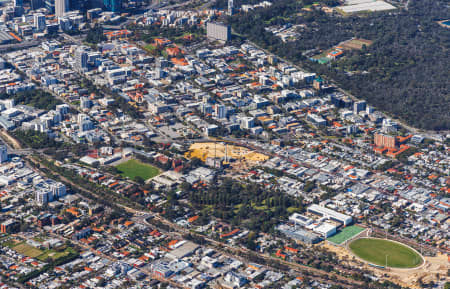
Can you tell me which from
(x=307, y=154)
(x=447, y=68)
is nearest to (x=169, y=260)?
(x=307, y=154)

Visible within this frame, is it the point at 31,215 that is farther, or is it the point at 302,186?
the point at 302,186

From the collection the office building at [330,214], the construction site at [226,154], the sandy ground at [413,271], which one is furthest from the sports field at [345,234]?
the construction site at [226,154]

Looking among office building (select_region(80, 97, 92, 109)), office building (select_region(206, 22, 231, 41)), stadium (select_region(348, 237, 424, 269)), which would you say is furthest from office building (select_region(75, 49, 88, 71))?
stadium (select_region(348, 237, 424, 269))

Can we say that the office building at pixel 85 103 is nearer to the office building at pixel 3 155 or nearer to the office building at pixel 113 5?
the office building at pixel 3 155

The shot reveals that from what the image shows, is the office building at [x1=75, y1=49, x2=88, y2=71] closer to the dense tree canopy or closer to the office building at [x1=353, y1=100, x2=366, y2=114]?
the dense tree canopy

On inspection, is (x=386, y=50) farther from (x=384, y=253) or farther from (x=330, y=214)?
(x=384, y=253)

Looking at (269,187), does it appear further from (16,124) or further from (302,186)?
(16,124)

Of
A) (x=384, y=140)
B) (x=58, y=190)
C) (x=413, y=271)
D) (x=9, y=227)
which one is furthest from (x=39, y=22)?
(x=413, y=271)
